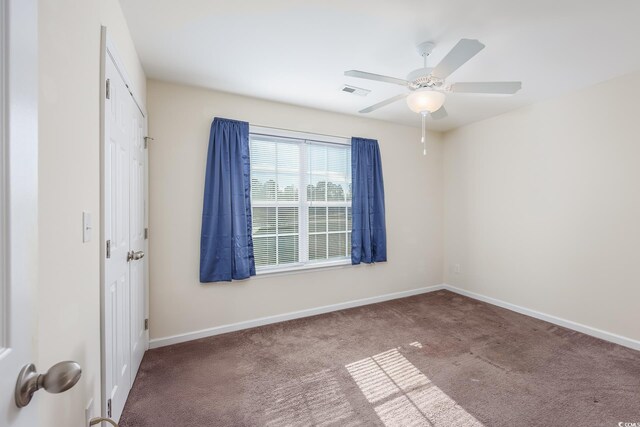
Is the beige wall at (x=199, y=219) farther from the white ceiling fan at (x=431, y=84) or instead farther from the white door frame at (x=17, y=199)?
the white door frame at (x=17, y=199)

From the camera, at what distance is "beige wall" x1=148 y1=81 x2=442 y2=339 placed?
271 centimetres

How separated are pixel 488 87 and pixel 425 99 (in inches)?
16.7

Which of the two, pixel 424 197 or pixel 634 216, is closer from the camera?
pixel 634 216

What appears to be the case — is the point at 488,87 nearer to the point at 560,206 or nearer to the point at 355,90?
the point at 355,90

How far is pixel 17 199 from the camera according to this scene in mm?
528

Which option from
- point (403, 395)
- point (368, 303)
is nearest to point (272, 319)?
point (368, 303)

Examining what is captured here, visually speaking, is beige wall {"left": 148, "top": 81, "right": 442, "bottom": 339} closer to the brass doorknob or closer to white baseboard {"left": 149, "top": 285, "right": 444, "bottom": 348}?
white baseboard {"left": 149, "top": 285, "right": 444, "bottom": 348}

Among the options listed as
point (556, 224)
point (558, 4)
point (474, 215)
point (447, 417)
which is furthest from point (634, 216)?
point (447, 417)

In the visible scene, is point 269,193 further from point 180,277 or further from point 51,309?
point 51,309

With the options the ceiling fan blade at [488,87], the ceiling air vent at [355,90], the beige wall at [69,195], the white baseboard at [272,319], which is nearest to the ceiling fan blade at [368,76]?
the ceiling fan blade at [488,87]

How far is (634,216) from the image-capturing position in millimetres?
2594

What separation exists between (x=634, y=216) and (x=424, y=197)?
7.09 feet

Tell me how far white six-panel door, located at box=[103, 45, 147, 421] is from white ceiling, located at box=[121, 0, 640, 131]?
1.93 ft

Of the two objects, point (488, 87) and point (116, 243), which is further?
point (488, 87)
